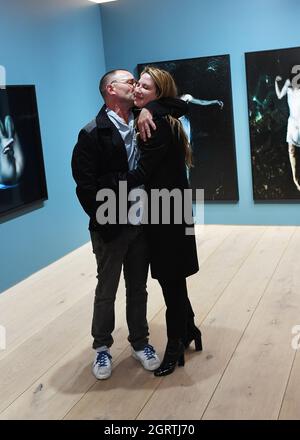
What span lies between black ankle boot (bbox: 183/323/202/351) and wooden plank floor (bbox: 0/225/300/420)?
38 mm

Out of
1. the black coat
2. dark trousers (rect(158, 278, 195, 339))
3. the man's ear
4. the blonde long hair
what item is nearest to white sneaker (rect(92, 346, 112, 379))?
dark trousers (rect(158, 278, 195, 339))

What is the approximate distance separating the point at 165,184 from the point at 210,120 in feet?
8.59

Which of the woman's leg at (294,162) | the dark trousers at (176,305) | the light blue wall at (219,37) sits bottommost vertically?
the dark trousers at (176,305)

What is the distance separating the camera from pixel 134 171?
2143 mm

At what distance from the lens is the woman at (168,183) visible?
2119mm

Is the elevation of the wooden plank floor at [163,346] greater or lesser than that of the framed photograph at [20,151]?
lesser

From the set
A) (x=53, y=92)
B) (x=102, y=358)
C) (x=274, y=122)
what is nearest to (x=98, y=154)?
(x=102, y=358)

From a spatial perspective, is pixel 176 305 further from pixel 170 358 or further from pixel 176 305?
pixel 170 358

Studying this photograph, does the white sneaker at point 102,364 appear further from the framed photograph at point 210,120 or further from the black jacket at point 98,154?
the framed photograph at point 210,120

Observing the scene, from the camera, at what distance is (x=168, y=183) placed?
217 cm

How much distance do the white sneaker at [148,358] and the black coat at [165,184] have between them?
45 cm

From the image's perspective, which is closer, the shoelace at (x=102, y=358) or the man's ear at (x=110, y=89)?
the man's ear at (x=110, y=89)

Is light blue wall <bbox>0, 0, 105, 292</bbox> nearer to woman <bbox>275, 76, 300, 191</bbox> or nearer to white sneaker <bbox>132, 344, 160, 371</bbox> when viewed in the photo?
white sneaker <bbox>132, 344, 160, 371</bbox>

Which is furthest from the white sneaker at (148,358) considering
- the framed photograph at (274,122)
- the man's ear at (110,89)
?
the framed photograph at (274,122)
